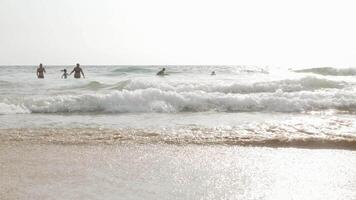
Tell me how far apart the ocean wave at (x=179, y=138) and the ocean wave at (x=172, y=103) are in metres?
4.39

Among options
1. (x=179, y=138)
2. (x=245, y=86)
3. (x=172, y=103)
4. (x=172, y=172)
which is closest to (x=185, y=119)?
(x=172, y=103)

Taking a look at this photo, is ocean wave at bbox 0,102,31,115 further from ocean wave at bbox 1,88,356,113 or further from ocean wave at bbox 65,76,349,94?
ocean wave at bbox 65,76,349,94

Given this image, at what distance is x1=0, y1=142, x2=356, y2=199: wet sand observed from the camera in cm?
411

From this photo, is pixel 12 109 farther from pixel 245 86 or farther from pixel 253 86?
pixel 253 86

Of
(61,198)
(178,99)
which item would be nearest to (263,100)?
(178,99)

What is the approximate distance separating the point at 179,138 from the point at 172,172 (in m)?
2.12

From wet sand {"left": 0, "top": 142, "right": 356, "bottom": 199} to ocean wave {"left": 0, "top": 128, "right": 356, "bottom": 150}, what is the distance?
295mm

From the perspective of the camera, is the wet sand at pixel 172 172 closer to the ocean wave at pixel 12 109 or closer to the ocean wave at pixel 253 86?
the ocean wave at pixel 12 109

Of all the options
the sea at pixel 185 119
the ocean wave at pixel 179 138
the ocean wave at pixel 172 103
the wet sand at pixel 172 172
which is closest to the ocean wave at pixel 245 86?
the sea at pixel 185 119

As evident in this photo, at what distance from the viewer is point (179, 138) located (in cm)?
699

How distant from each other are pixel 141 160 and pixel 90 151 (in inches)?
34.6

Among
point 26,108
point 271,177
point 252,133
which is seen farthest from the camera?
point 26,108

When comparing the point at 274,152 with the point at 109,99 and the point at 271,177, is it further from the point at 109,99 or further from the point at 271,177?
the point at 109,99

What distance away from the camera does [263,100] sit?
13.1m
